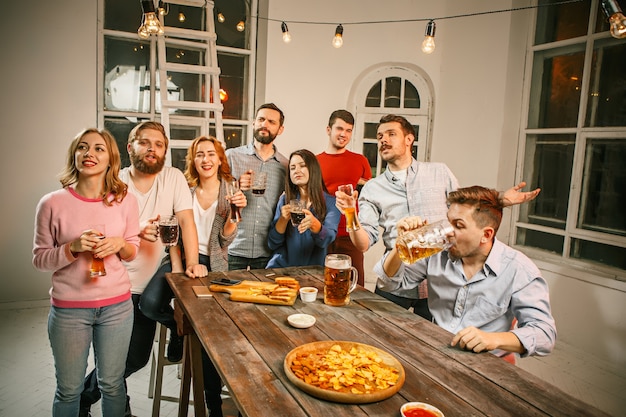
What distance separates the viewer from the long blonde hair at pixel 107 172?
1.96 metres

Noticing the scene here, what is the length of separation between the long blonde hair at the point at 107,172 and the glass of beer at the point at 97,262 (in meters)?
0.17

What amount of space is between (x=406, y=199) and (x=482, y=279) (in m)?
1.04

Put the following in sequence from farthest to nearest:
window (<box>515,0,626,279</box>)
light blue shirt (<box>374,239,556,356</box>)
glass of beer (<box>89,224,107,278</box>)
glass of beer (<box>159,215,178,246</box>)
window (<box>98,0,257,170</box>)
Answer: window (<box>98,0,257,170</box>), window (<box>515,0,626,279</box>), glass of beer (<box>159,215,178,246</box>), glass of beer (<box>89,224,107,278</box>), light blue shirt (<box>374,239,556,356</box>)

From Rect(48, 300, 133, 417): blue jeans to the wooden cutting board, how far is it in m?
0.45

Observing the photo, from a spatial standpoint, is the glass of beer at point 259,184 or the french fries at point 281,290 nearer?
the french fries at point 281,290

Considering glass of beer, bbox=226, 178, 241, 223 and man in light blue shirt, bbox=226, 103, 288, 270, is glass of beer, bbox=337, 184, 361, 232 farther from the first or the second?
man in light blue shirt, bbox=226, 103, 288, 270

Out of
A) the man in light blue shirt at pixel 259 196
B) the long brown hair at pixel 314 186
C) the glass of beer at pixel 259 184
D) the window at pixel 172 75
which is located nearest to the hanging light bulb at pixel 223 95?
the window at pixel 172 75

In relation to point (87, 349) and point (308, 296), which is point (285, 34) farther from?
point (87, 349)

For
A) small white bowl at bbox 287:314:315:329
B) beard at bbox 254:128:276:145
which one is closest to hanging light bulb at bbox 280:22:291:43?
beard at bbox 254:128:276:145

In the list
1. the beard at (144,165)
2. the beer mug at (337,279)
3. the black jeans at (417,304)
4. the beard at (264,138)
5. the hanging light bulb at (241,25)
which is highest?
the hanging light bulb at (241,25)

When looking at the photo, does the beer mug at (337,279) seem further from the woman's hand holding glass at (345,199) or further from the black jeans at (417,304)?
the black jeans at (417,304)

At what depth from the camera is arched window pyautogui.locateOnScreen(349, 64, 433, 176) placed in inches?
198

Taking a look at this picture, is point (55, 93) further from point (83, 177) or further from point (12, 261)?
point (83, 177)

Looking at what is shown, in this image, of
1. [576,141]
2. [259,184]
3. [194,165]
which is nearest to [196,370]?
[259,184]
